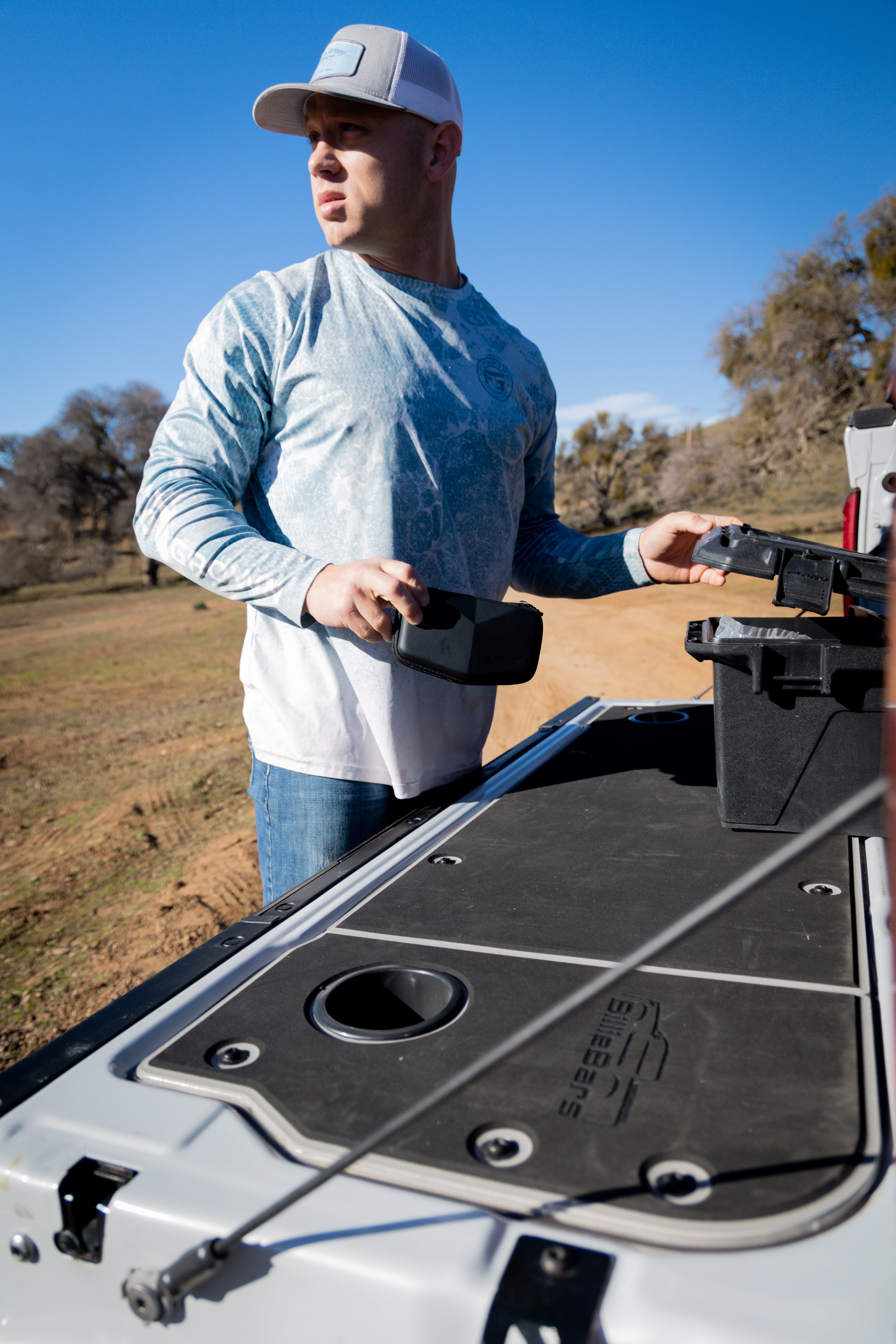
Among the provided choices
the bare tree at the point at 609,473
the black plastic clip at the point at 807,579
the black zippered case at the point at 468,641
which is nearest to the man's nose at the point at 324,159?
the black zippered case at the point at 468,641

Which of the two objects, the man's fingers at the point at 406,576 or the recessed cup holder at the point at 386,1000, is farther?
the man's fingers at the point at 406,576

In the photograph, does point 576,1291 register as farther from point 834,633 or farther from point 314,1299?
point 834,633

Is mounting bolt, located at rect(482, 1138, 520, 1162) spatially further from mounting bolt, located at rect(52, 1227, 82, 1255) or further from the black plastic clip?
the black plastic clip

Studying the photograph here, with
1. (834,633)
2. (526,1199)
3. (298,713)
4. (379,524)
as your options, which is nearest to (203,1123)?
(526,1199)

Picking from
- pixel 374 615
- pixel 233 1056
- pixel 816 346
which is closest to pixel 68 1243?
pixel 233 1056

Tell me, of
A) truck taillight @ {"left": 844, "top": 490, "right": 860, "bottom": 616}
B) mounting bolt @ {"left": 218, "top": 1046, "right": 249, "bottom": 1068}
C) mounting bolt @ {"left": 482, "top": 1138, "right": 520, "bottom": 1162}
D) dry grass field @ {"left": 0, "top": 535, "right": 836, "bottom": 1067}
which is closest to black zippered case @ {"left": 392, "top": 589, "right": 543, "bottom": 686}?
mounting bolt @ {"left": 218, "top": 1046, "right": 249, "bottom": 1068}

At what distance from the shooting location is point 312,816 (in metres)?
1.86

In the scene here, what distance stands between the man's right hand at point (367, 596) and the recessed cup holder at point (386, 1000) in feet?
1.81

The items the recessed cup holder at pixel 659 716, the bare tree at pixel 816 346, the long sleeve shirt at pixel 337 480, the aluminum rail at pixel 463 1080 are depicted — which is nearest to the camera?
the aluminum rail at pixel 463 1080

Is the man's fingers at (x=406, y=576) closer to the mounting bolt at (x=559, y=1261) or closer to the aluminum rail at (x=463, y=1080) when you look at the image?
the aluminum rail at (x=463, y=1080)

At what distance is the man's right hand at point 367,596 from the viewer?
56.2 inches

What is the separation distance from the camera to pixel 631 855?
1558mm

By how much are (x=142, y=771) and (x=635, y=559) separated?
5.85 meters

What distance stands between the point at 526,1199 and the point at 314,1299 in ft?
0.62
